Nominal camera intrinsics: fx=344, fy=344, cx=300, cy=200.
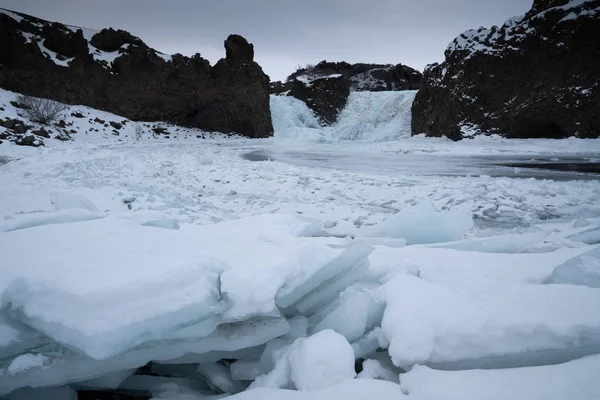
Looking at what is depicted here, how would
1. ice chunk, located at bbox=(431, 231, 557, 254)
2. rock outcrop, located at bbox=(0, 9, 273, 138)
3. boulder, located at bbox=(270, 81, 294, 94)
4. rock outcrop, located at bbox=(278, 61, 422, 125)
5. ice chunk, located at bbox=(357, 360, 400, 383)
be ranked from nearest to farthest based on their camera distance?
ice chunk, located at bbox=(357, 360, 400, 383) → ice chunk, located at bbox=(431, 231, 557, 254) → rock outcrop, located at bbox=(0, 9, 273, 138) → rock outcrop, located at bbox=(278, 61, 422, 125) → boulder, located at bbox=(270, 81, 294, 94)

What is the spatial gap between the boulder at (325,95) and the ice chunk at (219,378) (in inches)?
1145

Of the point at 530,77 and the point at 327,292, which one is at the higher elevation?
the point at 530,77

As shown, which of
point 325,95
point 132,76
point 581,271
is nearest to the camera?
point 581,271

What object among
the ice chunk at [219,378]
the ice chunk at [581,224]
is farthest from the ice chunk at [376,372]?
the ice chunk at [581,224]

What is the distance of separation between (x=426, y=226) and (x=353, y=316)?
1.61 m

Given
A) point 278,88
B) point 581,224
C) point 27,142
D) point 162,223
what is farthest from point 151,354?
point 278,88

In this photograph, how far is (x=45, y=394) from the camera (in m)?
1.36

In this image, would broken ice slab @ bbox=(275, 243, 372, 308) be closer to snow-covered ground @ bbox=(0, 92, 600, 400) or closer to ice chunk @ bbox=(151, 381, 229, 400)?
snow-covered ground @ bbox=(0, 92, 600, 400)

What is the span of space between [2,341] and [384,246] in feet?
7.32

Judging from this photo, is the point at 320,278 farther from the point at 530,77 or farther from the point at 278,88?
the point at 278,88

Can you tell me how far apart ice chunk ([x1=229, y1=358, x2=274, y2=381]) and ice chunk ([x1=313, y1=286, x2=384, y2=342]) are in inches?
11.9

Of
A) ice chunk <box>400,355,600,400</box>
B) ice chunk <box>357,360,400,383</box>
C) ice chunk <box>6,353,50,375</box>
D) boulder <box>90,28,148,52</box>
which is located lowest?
ice chunk <box>357,360,400,383</box>

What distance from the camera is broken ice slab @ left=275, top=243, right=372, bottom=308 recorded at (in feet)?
5.15

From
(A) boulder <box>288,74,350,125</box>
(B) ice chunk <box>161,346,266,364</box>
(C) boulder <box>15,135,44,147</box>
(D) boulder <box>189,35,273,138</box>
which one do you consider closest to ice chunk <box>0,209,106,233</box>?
(B) ice chunk <box>161,346,266,364</box>
